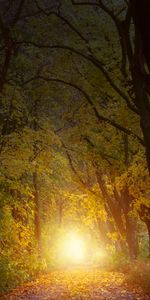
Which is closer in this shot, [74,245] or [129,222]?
[129,222]

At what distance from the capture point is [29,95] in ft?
77.9

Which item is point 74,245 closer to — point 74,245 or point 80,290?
point 74,245

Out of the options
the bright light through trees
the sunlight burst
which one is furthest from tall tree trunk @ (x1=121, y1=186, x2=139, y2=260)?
the sunlight burst

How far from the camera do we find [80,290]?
15.1 meters

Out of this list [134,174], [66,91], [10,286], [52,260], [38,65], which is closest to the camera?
[134,174]

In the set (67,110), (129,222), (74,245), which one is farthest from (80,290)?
(74,245)

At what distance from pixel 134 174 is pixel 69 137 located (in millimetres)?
5636

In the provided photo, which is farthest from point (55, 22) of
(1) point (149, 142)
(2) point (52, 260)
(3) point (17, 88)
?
(2) point (52, 260)

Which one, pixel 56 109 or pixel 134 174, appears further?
pixel 56 109

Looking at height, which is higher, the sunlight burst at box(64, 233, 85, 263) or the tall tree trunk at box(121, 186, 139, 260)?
the tall tree trunk at box(121, 186, 139, 260)

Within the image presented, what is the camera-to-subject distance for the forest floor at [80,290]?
13320 mm

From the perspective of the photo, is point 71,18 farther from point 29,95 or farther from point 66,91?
point 29,95

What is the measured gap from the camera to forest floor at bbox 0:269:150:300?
13.3 metres

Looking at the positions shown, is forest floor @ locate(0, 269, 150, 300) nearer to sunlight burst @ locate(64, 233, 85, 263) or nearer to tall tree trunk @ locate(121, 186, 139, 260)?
tall tree trunk @ locate(121, 186, 139, 260)
